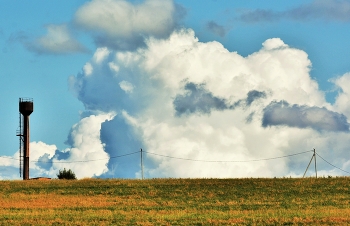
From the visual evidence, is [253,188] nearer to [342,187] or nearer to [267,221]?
[342,187]

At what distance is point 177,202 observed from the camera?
51.4m

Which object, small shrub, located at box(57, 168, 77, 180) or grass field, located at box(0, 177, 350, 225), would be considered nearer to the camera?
grass field, located at box(0, 177, 350, 225)

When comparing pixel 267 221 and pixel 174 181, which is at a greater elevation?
pixel 174 181

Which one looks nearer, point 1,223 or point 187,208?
point 1,223

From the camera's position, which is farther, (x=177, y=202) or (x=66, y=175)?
(x=66, y=175)

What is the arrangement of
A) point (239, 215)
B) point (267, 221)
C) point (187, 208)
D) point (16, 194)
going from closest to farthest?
point (267, 221) → point (239, 215) → point (187, 208) → point (16, 194)

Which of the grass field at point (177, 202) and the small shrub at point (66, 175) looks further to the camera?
the small shrub at point (66, 175)

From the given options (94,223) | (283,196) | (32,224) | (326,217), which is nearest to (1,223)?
(32,224)

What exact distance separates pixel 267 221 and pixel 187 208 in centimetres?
1071

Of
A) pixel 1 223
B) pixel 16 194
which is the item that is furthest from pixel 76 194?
pixel 1 223

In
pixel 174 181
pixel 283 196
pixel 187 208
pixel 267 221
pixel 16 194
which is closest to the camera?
pixel 267 221

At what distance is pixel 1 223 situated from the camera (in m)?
37.5

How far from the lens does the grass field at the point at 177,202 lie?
38.3 metres

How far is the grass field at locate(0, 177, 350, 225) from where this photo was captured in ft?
126
